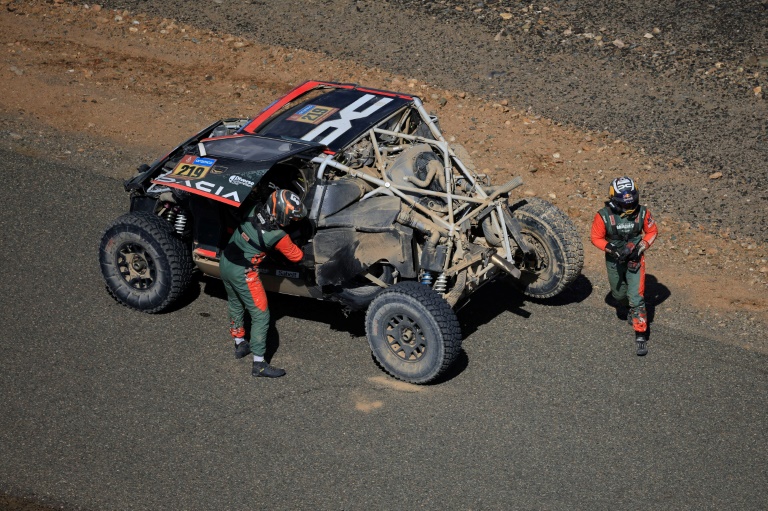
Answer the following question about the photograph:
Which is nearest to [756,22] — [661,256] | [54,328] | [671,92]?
[671,92]

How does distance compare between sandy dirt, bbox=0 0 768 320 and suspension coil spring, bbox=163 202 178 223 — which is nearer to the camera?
suspension coil spring, bbox=163 202 178 223

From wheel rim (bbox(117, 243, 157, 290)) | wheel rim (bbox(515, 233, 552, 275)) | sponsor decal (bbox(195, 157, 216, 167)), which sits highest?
sponsor decal (bbox(195, 157, 216, 167))

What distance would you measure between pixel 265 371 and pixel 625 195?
12.1ft

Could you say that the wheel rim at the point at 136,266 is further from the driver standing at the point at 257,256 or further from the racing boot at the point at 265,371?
the racing boot at the point at 265,371

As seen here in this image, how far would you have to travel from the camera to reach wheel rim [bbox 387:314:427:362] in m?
7.69

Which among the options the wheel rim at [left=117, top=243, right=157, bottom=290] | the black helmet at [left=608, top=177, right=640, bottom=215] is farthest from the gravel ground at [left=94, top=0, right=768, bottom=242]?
the wheel rim at [left=117, top=243, right=157, bottom=290]

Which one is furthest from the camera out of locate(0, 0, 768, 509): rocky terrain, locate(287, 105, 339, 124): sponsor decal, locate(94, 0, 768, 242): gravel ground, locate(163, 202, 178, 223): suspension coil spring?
locate(94, 0, 768, 242): gravel ground

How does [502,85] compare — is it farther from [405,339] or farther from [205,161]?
[405,339]

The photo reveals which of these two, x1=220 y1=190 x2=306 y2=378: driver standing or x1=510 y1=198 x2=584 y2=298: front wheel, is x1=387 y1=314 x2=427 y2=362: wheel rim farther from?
x1=510 y1=198 x2=584 y2=298: front wheel

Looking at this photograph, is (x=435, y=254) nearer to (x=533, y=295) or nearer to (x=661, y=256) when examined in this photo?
(x=533, y=295)

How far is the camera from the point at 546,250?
8.90 metres

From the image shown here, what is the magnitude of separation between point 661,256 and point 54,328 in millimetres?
6778

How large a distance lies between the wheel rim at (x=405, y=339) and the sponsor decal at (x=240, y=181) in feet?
5.68

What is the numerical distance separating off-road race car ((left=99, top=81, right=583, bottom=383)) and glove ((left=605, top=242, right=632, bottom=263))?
16.4 inches
